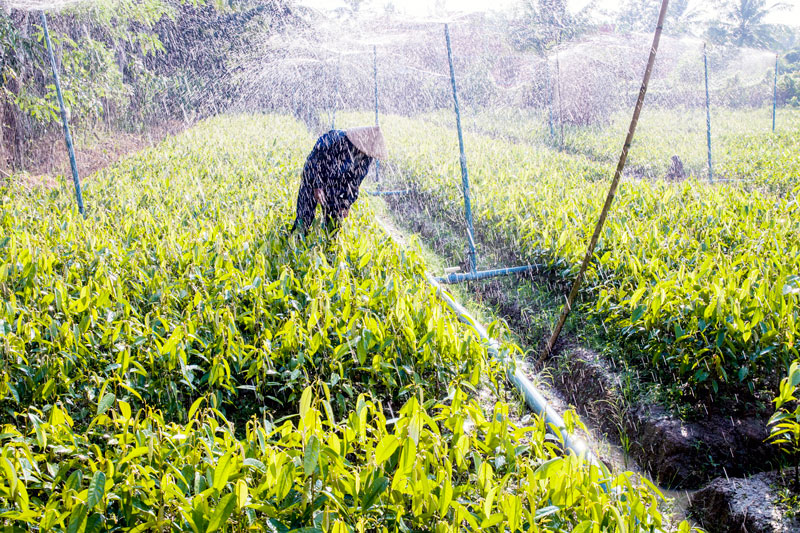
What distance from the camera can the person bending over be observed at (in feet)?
12.8

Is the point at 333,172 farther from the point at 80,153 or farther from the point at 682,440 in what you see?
Answer: the point at 80,153

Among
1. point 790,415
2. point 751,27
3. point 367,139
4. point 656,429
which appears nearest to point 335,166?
point 367,139

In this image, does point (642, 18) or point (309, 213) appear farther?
point (642, 18)

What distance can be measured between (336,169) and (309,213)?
46 cm

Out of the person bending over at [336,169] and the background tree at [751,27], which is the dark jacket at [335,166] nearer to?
the person bending over at [336,169]

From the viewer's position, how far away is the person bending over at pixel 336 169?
3.91 meters

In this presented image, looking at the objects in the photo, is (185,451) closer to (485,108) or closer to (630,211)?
(630,211)

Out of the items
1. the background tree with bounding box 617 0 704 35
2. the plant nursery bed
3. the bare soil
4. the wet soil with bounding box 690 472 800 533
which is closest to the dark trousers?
the plant nursery bed

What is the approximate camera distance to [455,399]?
188 cm

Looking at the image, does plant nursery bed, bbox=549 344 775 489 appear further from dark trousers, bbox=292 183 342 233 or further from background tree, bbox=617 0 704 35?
background tree, bbox=617 0 704 35

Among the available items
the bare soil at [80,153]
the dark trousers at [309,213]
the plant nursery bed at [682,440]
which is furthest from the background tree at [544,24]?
the plant nursery bed at [682,440]

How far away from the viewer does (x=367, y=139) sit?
3.88 m

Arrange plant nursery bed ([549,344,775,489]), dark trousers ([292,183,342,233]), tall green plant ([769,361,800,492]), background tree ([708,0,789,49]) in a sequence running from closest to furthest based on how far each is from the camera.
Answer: tall green plant ([769,361,800,492]) < plant nursery bed ([549,344,775,489]) < dark trousers ([292,183,342,233]) < background tree ([708,0,789,49])

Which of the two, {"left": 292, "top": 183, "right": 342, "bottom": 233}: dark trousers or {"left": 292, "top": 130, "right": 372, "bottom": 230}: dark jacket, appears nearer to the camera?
{"left": 292, "top": 130, "right": 372, "bottom": 230}: dark jacket
